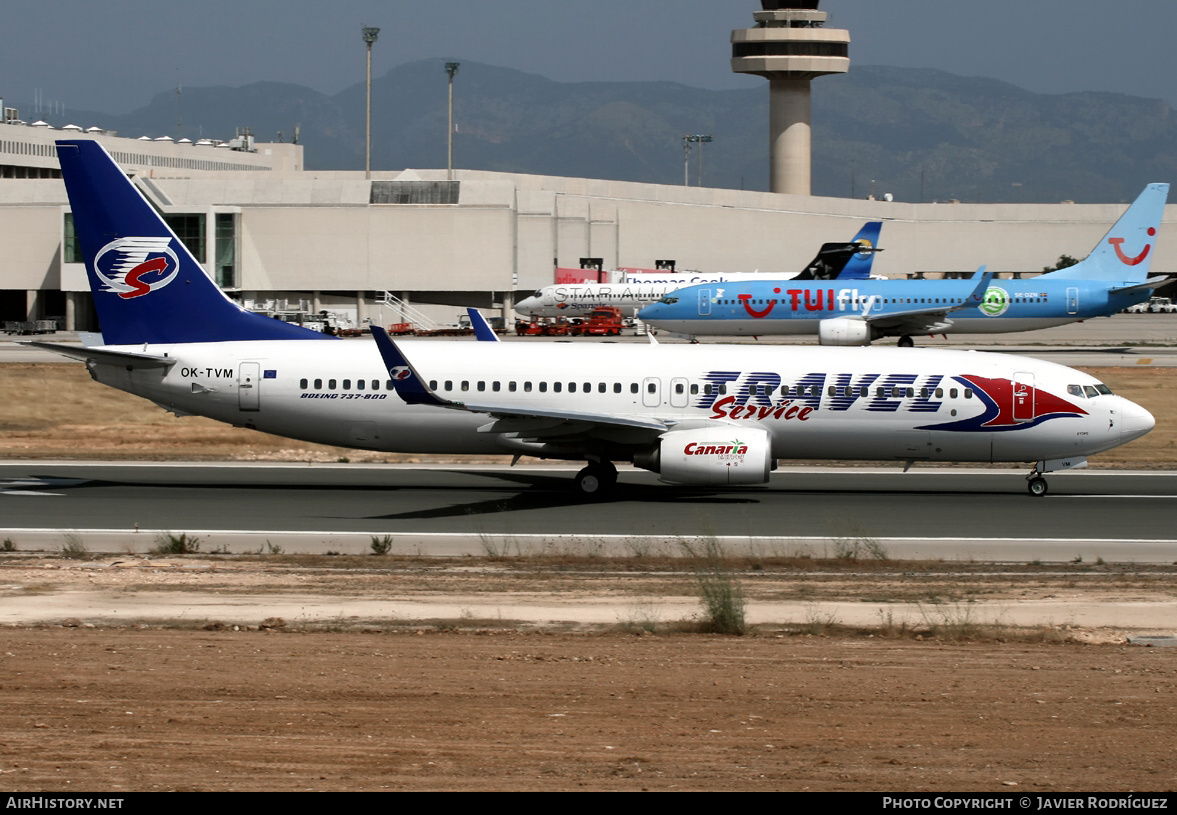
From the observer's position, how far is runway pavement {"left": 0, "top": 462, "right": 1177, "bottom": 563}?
2344 centimetres

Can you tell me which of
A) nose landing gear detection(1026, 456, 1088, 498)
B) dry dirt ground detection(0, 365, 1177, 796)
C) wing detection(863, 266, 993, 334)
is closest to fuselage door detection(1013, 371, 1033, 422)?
nose landing gear detection(1026, 456, 1088, 498)

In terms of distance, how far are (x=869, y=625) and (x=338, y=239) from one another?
88.3 m

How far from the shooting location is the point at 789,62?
497 feet

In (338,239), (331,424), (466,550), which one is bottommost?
(466,550)

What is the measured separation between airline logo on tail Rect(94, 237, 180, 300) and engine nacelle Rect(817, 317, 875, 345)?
129 ft

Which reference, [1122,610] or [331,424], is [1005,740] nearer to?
[1122,610]

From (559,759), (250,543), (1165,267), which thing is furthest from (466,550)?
(1165,267)

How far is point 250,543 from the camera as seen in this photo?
23.4 meters

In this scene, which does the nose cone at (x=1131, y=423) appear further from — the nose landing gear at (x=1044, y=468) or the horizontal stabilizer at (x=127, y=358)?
the horizontal stabilizer at (x=127, y=358)

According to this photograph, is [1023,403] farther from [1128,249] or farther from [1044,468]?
[1128,249]

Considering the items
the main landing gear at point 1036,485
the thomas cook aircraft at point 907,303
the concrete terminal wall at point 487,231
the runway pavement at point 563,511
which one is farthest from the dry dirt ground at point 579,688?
the concrete terminal wall at point 487,231

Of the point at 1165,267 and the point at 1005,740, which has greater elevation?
the point at 1165,267

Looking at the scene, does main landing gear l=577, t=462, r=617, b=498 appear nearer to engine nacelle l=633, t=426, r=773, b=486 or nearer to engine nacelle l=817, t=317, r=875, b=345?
engine nacelle l=633, t=426, r=773, b=486

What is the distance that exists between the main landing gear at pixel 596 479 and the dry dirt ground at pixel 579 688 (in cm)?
747
